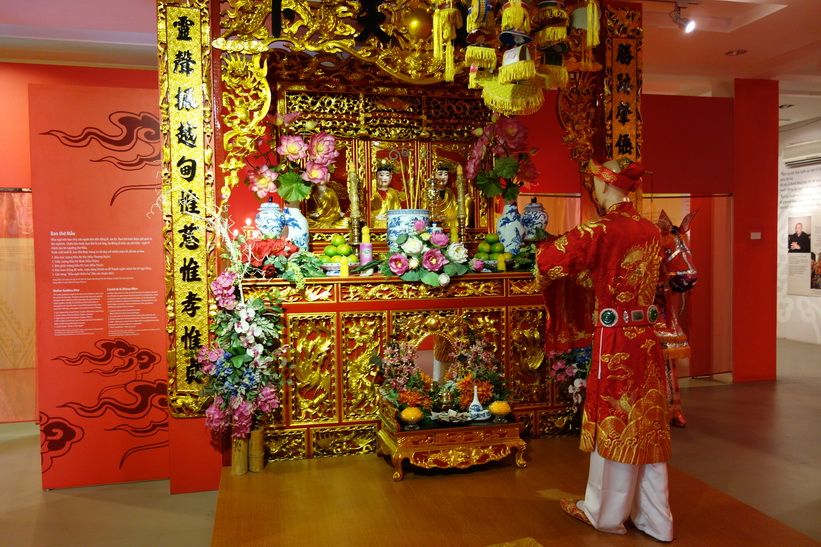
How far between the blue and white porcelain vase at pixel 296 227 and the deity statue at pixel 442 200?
1019mm

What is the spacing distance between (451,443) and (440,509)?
0.51m

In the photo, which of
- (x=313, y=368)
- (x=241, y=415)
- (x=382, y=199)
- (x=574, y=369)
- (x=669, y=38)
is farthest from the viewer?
(x=669, y=38)

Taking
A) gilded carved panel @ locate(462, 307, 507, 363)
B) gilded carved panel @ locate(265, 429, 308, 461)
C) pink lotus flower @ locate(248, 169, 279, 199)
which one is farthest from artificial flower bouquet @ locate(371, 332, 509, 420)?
pink lotus flower @ locate(248, 169, 279, 199)

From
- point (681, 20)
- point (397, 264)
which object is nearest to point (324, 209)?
point (397, 264)

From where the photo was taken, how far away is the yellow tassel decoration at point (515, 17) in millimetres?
2867

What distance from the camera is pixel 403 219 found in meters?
4.26

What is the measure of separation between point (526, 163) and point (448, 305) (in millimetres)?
1328

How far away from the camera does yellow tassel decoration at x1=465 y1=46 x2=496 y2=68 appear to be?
10.0 ft

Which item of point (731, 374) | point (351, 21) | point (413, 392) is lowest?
point (731, 374)

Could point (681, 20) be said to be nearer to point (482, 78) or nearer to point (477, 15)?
point (482, 78)

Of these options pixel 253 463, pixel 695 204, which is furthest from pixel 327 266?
pixel 695 204

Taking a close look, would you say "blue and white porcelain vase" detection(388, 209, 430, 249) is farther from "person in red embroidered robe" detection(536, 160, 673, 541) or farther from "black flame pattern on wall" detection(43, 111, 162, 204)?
"black flame pattern on wall" detection(43, 111, 162, 204)

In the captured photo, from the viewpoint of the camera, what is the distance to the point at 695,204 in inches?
273

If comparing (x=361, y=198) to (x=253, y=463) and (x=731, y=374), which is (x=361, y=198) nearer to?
(x=253, y=463)
